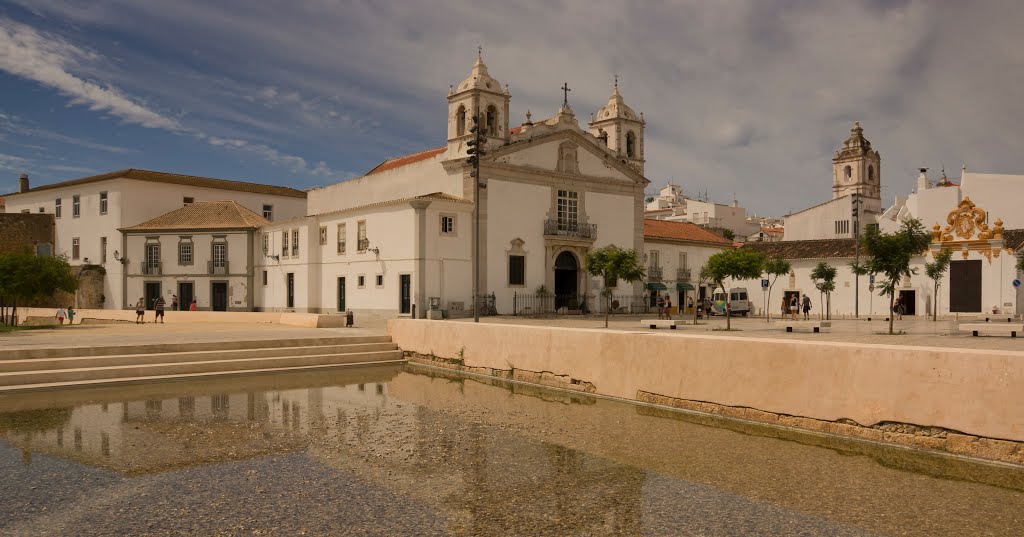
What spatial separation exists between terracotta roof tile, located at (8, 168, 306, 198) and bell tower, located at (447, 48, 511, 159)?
21731mm

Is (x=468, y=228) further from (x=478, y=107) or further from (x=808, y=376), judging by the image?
(x=808, y=376)

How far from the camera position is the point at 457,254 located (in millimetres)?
31328

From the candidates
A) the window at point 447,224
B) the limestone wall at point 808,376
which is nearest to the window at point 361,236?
the window at point 447,224

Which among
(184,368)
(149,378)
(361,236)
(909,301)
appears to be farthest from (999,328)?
(361,236)

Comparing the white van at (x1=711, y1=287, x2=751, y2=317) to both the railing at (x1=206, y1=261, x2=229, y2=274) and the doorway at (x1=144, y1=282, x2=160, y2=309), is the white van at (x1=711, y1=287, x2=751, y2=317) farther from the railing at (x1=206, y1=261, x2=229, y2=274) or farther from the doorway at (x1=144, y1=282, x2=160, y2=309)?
the doorway at (x1=144, y1=282, x2=160, y2=309)

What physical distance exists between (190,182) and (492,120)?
23690 mm

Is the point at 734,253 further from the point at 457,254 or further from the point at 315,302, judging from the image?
the point at 315,302

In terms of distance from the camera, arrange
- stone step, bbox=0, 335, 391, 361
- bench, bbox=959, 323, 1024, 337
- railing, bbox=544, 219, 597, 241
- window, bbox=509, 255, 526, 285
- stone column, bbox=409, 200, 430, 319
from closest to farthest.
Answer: stone step, bbox=0, 335, 391, 361 → bench, bbox=959, 323, 1024, 337 → stone column, bbox=409, 200, 430, 319 → window, bbox=509, 255, 526, 285 → railing, bbox=544, 219, 597, 241

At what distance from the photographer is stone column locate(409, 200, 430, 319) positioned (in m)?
29.8

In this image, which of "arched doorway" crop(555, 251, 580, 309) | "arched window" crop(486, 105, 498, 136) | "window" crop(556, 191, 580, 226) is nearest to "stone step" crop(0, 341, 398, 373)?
"arched doorway" crop(555, 251, 580, 309)

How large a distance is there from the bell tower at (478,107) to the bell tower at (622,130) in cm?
889

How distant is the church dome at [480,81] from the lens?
112ft

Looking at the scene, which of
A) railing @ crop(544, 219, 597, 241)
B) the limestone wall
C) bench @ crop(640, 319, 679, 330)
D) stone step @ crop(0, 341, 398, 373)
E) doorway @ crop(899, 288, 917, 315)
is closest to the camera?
the limestone wall

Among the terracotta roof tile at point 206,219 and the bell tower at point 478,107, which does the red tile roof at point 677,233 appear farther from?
the terracotta roof tile at point 206,219
